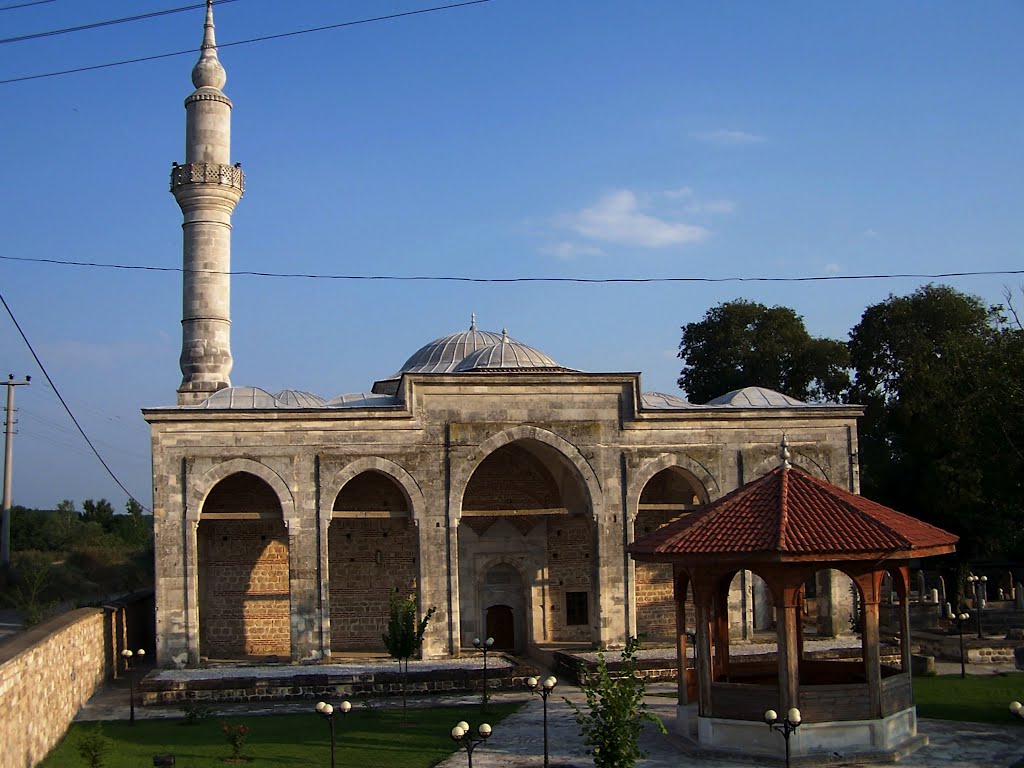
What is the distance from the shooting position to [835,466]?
23.6m

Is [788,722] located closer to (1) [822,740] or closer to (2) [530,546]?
(1) [822,740]

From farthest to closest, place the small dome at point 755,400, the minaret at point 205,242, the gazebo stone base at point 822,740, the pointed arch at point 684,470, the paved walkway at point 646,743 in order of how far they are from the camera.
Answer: the minaret at point 205,242
the small dome at point 755,400
the pointed arch at point 684,470
the paved walkway at point 646,743
the gazebo stone base at point 822,740

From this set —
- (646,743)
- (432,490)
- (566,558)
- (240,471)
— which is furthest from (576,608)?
(646,743)

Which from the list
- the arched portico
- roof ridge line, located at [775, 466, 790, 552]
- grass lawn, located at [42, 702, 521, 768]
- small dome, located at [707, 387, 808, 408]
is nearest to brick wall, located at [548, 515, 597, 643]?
the arched portico

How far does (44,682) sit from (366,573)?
11.3m

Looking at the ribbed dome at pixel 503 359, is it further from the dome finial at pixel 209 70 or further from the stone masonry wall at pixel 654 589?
the dome finial at pixel 209 70

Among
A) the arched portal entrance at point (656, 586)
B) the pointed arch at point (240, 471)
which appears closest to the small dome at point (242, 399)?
the pointed arch at point (240, 471)

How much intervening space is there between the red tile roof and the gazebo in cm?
1

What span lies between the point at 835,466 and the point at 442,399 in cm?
869

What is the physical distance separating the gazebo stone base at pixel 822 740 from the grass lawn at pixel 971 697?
260 cm

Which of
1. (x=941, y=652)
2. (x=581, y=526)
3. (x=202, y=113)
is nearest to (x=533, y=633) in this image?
(x=581, y=526)

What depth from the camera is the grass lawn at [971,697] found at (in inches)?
614

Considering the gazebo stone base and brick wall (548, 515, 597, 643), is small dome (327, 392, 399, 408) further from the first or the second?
the gazebo stone base

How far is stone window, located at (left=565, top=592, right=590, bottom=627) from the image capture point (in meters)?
25.5
